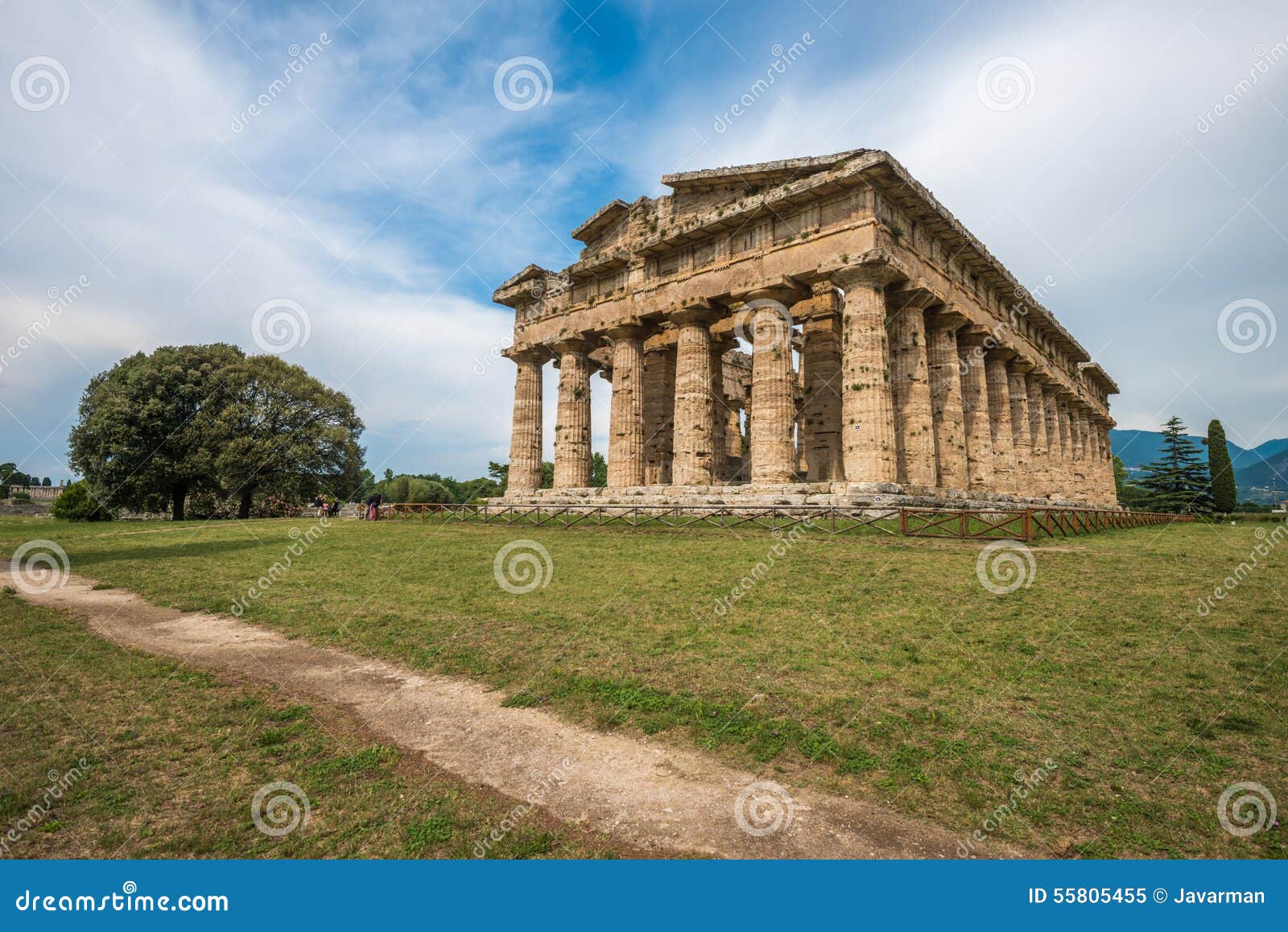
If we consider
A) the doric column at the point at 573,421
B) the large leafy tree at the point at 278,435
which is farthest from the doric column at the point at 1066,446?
the large leafy tree at the point at 278,435

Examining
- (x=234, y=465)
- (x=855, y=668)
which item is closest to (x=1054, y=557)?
(x=855, y=668)

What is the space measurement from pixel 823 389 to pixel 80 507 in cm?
4989

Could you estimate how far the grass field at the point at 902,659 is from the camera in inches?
→ 184

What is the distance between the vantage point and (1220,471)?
5066 centimetres

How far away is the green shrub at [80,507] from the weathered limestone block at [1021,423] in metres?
58.1

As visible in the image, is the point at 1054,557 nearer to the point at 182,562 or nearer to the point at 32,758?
the point at 32,758

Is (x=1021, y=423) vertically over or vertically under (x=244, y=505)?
over

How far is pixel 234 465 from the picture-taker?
128ft

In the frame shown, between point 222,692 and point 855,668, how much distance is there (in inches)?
300

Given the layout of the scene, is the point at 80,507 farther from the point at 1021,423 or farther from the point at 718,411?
the point at 1021,423

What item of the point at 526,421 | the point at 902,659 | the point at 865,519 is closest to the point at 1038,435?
the point at 865,519

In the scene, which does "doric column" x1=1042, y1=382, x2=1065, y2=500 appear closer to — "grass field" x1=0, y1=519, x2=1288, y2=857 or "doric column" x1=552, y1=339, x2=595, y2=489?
"grass field" x1=0, y1=519, x2=1288, y2=857

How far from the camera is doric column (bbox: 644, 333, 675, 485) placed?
3288 cm

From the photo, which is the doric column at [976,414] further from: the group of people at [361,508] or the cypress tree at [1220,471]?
the cypress tree at [1220,471]
